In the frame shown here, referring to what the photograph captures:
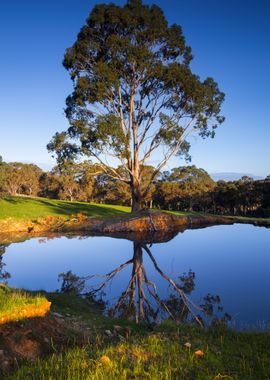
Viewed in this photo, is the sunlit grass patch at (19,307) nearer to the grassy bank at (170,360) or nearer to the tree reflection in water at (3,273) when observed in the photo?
the grassy bank at (170,360)

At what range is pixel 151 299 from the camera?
10117mm

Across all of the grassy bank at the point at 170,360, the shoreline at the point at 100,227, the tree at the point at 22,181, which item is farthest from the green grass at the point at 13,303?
the tree at the point at 22,181

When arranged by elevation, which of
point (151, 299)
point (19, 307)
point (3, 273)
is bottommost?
point (3, 273)

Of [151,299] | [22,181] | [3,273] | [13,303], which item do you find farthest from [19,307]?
[22,181]

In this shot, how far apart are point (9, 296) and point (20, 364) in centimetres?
190

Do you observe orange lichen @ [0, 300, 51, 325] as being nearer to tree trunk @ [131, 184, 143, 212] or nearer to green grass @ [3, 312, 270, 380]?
green grass @ [3, 312, 270, 380]

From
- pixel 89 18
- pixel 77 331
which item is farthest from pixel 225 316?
pixel 89 18

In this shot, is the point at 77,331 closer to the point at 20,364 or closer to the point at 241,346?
the point at 20,364

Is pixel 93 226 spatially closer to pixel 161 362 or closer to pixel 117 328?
pixel 117 328

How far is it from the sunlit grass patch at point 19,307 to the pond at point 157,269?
143 inches

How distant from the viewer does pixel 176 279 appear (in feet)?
41.5

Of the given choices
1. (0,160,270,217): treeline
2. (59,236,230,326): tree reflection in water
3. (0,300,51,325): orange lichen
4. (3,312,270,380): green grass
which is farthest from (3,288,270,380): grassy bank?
(0,160,270,217): treeline

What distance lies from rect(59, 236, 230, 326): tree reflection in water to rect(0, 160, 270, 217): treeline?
31.0 m

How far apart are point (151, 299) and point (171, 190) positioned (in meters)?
56.5
